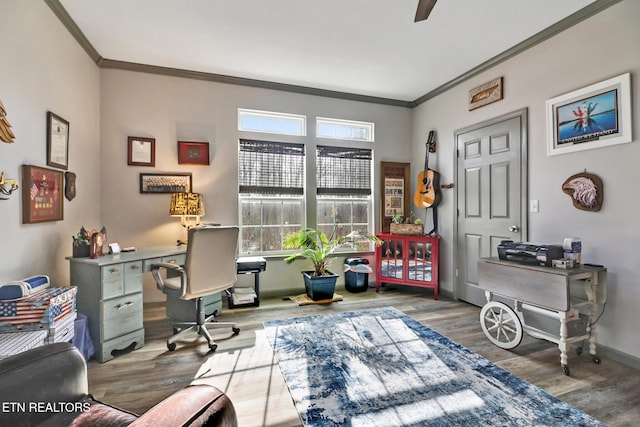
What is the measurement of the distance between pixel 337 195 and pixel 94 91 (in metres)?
3.01

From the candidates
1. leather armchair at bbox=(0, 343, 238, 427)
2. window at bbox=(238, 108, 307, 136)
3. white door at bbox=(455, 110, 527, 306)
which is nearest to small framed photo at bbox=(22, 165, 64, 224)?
leather armchair at bbox=(0, 343, 238, 427)

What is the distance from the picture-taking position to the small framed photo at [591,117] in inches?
85.4

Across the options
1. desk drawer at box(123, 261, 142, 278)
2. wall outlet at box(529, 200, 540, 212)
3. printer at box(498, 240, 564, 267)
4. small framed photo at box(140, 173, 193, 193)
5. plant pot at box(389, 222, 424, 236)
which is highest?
small framed photo at box(140, 173, 193, 193)

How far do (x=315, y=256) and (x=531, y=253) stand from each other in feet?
7.31

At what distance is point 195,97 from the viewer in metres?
3.50

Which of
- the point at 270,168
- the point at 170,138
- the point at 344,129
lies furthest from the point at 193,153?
the point at 344,129

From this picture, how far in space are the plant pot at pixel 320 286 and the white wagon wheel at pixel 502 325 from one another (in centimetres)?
166

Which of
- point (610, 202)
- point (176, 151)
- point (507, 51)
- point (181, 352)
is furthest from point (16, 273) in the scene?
point (507, 51)

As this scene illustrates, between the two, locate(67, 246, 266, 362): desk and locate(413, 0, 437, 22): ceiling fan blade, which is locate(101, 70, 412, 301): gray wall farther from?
locate(413, 0, 437, 22): ceiling fan blade

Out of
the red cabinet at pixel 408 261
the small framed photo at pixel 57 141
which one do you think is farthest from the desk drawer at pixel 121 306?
the red cabinet at pixel 408 261

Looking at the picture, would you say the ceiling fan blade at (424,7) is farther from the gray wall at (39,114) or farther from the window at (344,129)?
the gray wall at (39,114)

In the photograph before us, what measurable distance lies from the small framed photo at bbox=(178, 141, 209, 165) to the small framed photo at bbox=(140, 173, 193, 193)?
166 mm

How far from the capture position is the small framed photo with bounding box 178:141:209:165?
11.3ft

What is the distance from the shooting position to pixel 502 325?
2455mm
